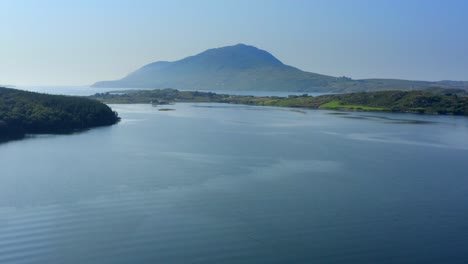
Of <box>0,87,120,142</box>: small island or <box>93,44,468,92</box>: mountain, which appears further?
<box>93,44,468,92</box>: mountain

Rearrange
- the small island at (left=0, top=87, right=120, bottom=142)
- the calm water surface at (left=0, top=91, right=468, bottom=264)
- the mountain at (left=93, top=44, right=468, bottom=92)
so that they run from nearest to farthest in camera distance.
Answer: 1. the calm water surface at (left=0, top=91, right=468, bottom=264)
2. the small island at (left=0, top=87, right=120, bottom=142)
3. the mountain at (left=93, top=44, right=468, bottom=92)

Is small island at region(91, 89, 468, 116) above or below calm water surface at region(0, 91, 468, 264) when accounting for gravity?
above

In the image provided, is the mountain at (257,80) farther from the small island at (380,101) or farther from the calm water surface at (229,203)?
the calm water surface at (229,203)

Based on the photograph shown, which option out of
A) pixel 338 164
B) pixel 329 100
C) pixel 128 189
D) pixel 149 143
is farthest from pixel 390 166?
pixel 329 100

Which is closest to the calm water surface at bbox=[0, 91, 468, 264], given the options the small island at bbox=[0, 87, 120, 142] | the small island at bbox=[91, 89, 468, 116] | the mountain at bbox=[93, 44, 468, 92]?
the small island at bbox=[0, 87, 120, 142]

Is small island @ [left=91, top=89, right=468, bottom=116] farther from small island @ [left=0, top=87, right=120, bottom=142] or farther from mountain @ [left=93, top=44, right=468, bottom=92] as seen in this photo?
mountain @ [left=93, top=44, right=468, bottom=92]

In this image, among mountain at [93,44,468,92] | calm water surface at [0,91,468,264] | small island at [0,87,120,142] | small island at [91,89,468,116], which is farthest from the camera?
mountain at [93,44,468,92]
